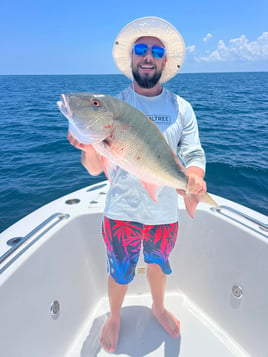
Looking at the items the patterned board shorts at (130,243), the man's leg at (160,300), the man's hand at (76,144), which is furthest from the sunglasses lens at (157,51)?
the man's leg at (160,300)

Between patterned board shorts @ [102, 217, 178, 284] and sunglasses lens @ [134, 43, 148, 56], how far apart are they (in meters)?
1.37

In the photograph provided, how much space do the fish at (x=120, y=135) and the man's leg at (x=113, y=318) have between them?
121cm

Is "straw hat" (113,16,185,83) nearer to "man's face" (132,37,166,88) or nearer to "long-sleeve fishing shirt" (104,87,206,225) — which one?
"man's face" (132,37,166,88)

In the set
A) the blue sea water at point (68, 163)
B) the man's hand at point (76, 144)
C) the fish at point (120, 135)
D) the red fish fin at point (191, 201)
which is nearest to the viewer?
the fish at point (120, 135)

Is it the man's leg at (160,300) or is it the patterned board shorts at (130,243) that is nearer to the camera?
the patterned board shorts at (130,243)

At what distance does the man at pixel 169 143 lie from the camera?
200 centimetres

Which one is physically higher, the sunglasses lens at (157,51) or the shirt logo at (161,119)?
the sunglasses lens at (157,51)

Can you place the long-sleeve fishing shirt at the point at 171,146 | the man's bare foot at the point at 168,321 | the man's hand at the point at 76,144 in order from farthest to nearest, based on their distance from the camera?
the man's bare foot at the point at 168,321, the long-sleeve fishing shirt at the point at 171,146, the man's hand at the point at 76,144

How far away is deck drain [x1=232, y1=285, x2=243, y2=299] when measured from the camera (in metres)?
2.57

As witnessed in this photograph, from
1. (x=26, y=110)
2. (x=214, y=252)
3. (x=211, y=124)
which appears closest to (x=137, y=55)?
(x=214, y=252)

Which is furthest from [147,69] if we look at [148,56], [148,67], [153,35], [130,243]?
[130,243]

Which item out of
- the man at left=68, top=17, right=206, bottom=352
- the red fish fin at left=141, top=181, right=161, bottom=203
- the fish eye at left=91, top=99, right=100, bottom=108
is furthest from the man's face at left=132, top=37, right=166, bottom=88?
the red fish fin at left=141, top=181, right=161, bottom=203

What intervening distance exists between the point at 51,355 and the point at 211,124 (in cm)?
1274

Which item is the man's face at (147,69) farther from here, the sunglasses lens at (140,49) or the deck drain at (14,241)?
the deck drain at (14,241)
